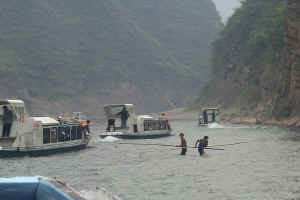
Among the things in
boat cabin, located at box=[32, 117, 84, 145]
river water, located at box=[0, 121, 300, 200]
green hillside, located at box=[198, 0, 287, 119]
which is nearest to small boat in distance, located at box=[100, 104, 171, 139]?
boat cabin, located at box=[32, 117, 84, 145]

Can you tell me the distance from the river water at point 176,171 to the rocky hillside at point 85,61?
10398 cm

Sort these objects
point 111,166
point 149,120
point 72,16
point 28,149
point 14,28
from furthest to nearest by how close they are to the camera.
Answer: point 72,16 → point 14,28 → point 149,120 → point 28,149 → point 111,166

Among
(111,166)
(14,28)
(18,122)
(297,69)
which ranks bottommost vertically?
(111,166)

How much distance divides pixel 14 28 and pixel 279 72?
104 m

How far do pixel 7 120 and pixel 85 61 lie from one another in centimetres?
12667

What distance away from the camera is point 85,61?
164 meters

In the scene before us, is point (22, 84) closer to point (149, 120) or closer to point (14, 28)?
point (14, 28)

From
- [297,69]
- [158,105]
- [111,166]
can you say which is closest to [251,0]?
[158,105]

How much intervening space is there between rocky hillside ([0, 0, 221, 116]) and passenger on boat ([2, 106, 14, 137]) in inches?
3902

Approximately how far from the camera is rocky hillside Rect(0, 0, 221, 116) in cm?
14812

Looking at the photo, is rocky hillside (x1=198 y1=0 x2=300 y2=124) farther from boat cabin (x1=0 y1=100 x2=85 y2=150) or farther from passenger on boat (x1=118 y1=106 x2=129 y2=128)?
boat cabin (x1=0 y1=100 x2=85 y2=150)

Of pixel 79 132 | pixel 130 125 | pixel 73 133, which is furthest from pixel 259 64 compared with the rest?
pixel 73 133

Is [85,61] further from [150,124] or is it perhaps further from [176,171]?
[176,171]

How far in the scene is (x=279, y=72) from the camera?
265 feet
